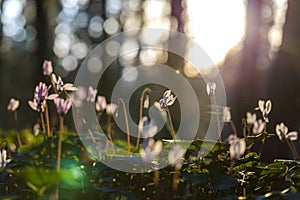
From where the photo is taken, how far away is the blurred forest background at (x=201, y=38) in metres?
4.16

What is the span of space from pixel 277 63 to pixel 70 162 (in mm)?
2689

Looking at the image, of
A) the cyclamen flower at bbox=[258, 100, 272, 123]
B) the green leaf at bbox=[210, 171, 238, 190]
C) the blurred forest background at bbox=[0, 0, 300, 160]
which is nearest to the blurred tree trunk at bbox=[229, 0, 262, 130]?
the blurred forest background at bbox=[0, 0, 300, 160]

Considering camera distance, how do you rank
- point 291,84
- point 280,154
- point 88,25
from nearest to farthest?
point 280,154 < point 291,84 < point 88,25

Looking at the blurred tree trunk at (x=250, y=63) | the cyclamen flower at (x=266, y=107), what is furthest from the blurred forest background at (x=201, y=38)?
the cyclamen flower at (x=266, y=107)

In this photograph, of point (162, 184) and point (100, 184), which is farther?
point (100, 184)

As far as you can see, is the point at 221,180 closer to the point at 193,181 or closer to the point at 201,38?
the point at 193,181

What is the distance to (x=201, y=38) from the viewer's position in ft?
30.8

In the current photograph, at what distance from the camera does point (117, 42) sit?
2100 centimetres

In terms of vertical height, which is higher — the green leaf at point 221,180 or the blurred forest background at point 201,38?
the blurred forest background at point 201,38

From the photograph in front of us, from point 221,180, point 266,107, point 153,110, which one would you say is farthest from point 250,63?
point 221,180

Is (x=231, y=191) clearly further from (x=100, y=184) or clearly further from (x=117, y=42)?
(x=117, y=42)

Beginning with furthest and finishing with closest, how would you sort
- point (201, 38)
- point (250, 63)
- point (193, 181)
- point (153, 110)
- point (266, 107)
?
point (201, 38), point (250, 63), point (153, 110), point (266, 107), point (193, 181)

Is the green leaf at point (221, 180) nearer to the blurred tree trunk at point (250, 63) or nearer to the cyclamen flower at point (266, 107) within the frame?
the cyclamen flower at point (266, 107)

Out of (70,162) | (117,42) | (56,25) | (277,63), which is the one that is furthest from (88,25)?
(70,162)
